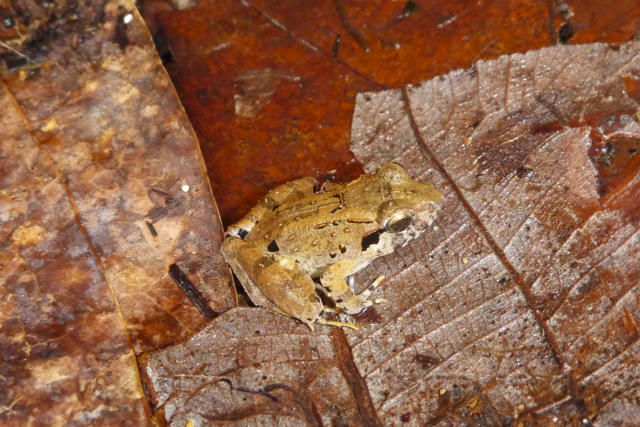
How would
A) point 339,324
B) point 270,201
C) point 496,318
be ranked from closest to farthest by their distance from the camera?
point 496,318
point 339,324
point 270,201

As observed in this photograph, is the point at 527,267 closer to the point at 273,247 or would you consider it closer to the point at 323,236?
the point at 323,236

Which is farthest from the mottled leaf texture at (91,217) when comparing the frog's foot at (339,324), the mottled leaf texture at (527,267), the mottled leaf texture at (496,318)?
the mottled leaf texture at (527,267)

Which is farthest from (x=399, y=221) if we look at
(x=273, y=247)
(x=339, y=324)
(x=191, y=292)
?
(x=191, y=292)

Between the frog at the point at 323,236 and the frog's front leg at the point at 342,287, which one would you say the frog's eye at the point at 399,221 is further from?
the frog's front leg at the point at 342,287

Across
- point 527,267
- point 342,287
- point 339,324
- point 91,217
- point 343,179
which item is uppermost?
point 91,217

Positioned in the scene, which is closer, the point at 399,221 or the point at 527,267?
the point at 527,267

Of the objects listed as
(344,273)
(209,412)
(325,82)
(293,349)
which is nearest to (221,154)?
(325,82)
